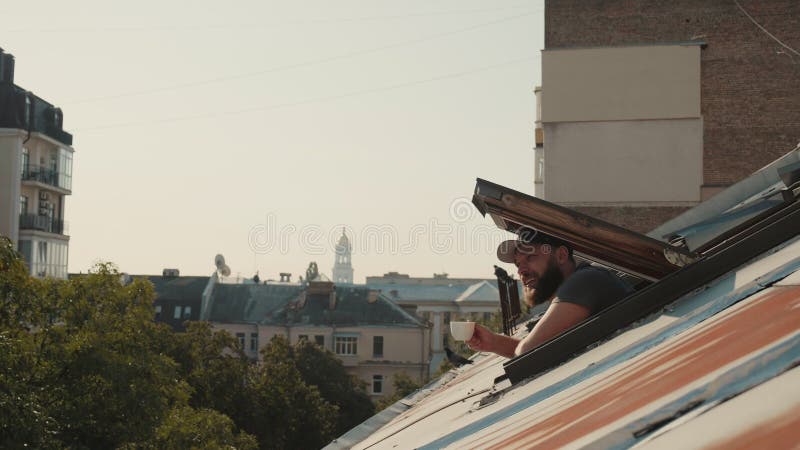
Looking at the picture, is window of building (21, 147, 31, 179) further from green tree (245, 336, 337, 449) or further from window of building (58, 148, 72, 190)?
green tree (245, 336, 337, 449)

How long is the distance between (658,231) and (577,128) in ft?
58.5

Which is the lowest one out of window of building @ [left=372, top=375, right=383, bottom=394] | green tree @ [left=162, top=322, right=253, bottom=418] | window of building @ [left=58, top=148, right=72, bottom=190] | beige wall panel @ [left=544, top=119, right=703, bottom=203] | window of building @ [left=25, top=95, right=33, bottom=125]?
window of building @ [left=372, top=375, right=383, bottom=394]

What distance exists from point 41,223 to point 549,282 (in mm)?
51101

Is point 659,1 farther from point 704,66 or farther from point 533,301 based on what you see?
point 533,301

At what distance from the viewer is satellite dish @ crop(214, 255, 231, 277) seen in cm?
8200

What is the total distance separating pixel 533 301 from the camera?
17.3ft

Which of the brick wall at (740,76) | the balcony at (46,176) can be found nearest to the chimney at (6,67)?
the balcony at (46,176)

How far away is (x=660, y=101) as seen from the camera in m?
29.2

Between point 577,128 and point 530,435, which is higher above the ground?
point 577,128

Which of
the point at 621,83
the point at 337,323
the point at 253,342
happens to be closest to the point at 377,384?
the point at 337,323

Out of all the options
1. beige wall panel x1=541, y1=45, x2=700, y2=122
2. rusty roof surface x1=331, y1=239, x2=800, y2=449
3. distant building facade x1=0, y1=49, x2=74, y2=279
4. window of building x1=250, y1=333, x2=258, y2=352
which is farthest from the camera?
window of building x1=250, y1=333, x2=258, y2=352

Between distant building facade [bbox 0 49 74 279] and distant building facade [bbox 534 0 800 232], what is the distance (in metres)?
29.5

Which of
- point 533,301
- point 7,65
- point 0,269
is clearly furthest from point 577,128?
point 7,65

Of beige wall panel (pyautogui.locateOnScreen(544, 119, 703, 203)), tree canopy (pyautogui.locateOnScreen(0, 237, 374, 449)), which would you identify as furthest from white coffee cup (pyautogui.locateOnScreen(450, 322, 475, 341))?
beige wall panel (pyautogui.locateOnScreen(544, 119, 703, 203))
